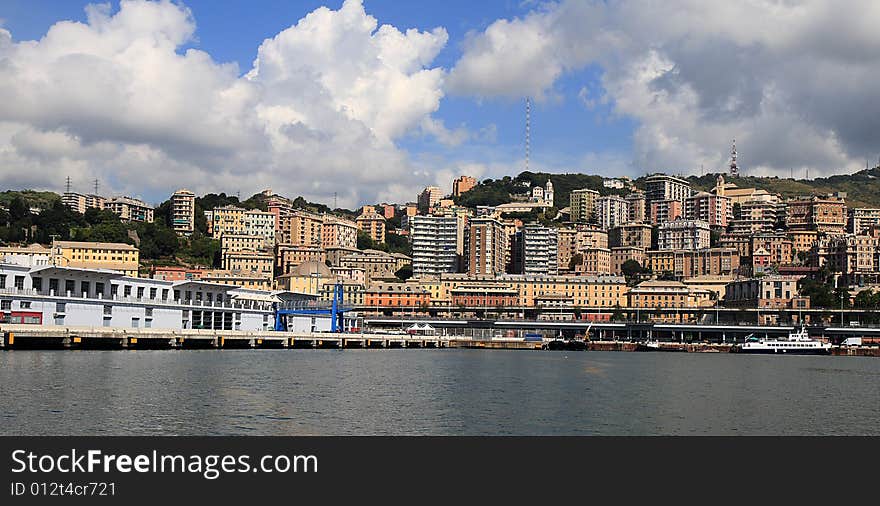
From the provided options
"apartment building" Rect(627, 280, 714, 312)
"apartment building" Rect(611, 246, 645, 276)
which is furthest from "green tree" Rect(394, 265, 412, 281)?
"apartment building" Rect(611, 246, 645, 276)

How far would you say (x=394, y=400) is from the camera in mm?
35750

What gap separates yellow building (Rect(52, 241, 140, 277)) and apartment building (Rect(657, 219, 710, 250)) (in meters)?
112

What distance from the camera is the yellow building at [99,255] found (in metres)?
136

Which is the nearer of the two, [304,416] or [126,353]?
[304,416]

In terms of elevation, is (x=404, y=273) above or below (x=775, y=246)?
below

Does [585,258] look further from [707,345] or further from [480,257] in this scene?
[707,345]

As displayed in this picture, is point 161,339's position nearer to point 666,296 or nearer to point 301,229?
point 666,296

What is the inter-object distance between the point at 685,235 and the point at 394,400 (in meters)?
169

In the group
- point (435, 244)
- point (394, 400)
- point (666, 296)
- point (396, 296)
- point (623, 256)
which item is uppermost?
point (435, 244)

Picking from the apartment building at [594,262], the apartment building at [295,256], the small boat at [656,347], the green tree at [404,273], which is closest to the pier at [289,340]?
the small boat at [656,347]

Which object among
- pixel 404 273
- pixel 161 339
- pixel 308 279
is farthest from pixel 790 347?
pixel 404 273
